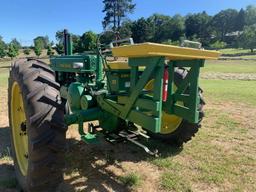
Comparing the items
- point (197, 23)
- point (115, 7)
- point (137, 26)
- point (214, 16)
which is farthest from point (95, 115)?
point (214, 16)

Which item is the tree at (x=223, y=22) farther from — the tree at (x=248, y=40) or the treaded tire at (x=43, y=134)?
the treaded tire at (x=43, y=134)

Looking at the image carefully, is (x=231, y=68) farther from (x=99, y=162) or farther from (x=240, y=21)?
(x=240, y=21)

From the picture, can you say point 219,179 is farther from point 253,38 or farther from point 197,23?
point 197,23

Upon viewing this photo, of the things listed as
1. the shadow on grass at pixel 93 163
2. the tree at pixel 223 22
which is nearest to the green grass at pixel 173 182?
the shadow on grass at pixel 93 163

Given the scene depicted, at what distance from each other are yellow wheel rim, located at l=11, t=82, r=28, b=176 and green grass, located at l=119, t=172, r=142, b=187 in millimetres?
1258

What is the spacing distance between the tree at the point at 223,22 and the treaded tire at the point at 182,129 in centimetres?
10474

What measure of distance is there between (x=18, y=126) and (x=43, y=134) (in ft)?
4.19

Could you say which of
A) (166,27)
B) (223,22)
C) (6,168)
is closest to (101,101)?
(6,168)

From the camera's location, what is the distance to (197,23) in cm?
10119

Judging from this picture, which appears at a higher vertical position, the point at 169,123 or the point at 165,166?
the point at 169,123

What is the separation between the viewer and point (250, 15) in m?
106

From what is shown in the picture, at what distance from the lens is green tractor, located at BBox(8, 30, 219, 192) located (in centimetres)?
279

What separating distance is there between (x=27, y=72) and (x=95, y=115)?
1165mm

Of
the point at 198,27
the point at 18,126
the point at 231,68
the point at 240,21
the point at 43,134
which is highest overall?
the point at 240,21
